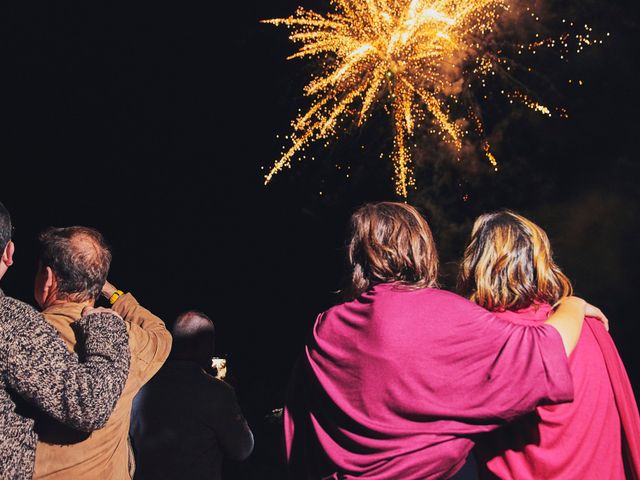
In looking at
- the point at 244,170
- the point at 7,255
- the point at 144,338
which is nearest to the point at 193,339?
the point at 144,338

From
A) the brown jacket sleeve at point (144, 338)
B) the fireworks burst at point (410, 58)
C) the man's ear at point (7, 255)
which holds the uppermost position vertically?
the fireworks burst at point (410, 58)

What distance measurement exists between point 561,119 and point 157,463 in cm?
854

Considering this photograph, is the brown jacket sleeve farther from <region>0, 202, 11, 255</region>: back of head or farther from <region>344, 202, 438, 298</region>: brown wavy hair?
<region>344, 202, 438, 298</region>: brown wavy hair

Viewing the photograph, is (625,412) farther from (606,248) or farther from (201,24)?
(201,24)

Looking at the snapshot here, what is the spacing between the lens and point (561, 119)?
8.49 m

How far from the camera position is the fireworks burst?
24.3 ft

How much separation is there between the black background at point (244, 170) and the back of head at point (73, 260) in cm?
Answer: 516

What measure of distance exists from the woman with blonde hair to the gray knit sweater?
1.40m

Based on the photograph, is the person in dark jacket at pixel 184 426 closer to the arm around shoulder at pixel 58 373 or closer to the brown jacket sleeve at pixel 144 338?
the brown jacket sleeve at pixel 144 338

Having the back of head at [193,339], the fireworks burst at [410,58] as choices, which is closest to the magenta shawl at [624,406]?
the back of head at [193,339]

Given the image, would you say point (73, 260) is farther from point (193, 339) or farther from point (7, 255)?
point (193, 339)

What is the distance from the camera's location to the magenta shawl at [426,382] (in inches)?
60.9

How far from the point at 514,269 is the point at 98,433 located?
180 centimetres

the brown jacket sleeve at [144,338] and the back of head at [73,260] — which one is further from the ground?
the back of head at [73,260]
